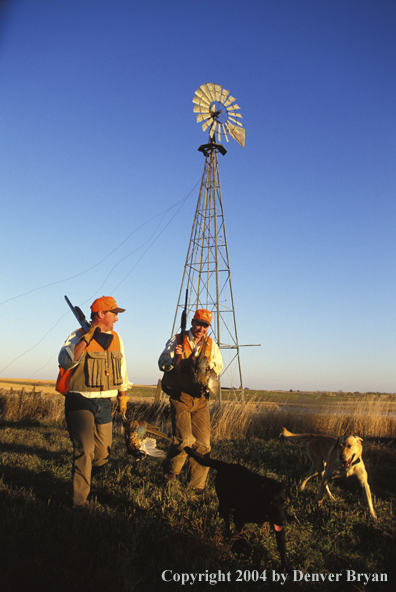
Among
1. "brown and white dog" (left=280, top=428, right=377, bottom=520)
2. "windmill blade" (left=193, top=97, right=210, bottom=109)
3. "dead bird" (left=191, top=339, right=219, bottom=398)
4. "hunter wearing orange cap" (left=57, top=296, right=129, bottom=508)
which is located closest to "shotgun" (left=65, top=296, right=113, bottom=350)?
"hunter wearing orange cap" (left=57, top=296, right=129, bottom=508)

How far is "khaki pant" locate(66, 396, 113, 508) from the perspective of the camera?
460 centimetres

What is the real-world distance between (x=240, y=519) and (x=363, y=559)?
46.2 inches

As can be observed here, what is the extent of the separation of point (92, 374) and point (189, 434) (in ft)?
5.97

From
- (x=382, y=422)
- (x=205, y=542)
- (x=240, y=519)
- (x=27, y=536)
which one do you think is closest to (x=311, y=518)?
(x=240, y=519)

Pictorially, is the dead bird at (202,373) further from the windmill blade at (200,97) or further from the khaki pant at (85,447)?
the windmill blade at (200,97)

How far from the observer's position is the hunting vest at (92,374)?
4.95m

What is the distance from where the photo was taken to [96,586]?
283 cm

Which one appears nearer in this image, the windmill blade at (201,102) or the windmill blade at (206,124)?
the windmill blade at (201,102)

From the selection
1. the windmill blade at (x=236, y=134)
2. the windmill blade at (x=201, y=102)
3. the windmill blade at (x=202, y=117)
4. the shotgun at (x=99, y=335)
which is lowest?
the shotgun at (x=99, y=335)

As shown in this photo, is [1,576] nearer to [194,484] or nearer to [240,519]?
[240,519]

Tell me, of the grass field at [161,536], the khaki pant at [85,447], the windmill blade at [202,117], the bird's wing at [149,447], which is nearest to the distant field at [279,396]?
the grass field at [161,536]

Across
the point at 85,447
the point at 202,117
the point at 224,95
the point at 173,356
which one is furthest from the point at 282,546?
the point at 224,95

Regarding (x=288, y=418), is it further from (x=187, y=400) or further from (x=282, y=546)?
(x=282, y=546)

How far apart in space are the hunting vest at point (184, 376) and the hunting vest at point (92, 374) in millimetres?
1054
